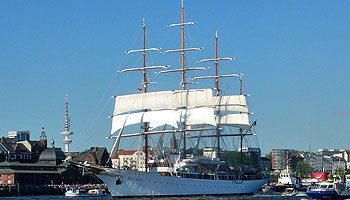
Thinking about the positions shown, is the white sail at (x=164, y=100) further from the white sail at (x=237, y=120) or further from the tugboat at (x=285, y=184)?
the tugboat at (x=285, y=184)

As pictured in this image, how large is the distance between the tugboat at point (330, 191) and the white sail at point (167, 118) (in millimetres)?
33732

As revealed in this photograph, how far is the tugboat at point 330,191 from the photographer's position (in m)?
93.3

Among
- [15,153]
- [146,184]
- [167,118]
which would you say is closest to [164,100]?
[167,118]

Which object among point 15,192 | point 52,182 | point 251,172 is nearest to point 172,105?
point 251,172

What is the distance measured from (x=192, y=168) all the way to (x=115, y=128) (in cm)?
1457

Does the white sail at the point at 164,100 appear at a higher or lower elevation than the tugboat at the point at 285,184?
higher

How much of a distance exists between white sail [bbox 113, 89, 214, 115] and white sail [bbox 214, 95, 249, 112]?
1865 cm

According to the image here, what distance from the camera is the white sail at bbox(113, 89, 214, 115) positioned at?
12056 centimetres

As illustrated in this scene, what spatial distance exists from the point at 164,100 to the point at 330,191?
124 ft

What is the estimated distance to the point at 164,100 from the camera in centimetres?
12200

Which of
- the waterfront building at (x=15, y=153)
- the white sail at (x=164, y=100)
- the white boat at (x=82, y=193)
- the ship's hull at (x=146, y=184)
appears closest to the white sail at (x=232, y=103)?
the white sail at (x=164, y=100)

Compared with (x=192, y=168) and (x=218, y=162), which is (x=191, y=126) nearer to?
(x=218, y=162)

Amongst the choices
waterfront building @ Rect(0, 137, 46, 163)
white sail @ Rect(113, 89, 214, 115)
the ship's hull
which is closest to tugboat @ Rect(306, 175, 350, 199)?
the ship's hull

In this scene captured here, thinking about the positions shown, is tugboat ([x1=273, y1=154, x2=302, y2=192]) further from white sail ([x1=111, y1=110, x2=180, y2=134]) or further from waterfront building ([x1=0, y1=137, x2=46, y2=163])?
waterfront building ([x1=0, y1=137, x2=46, y2=163])
